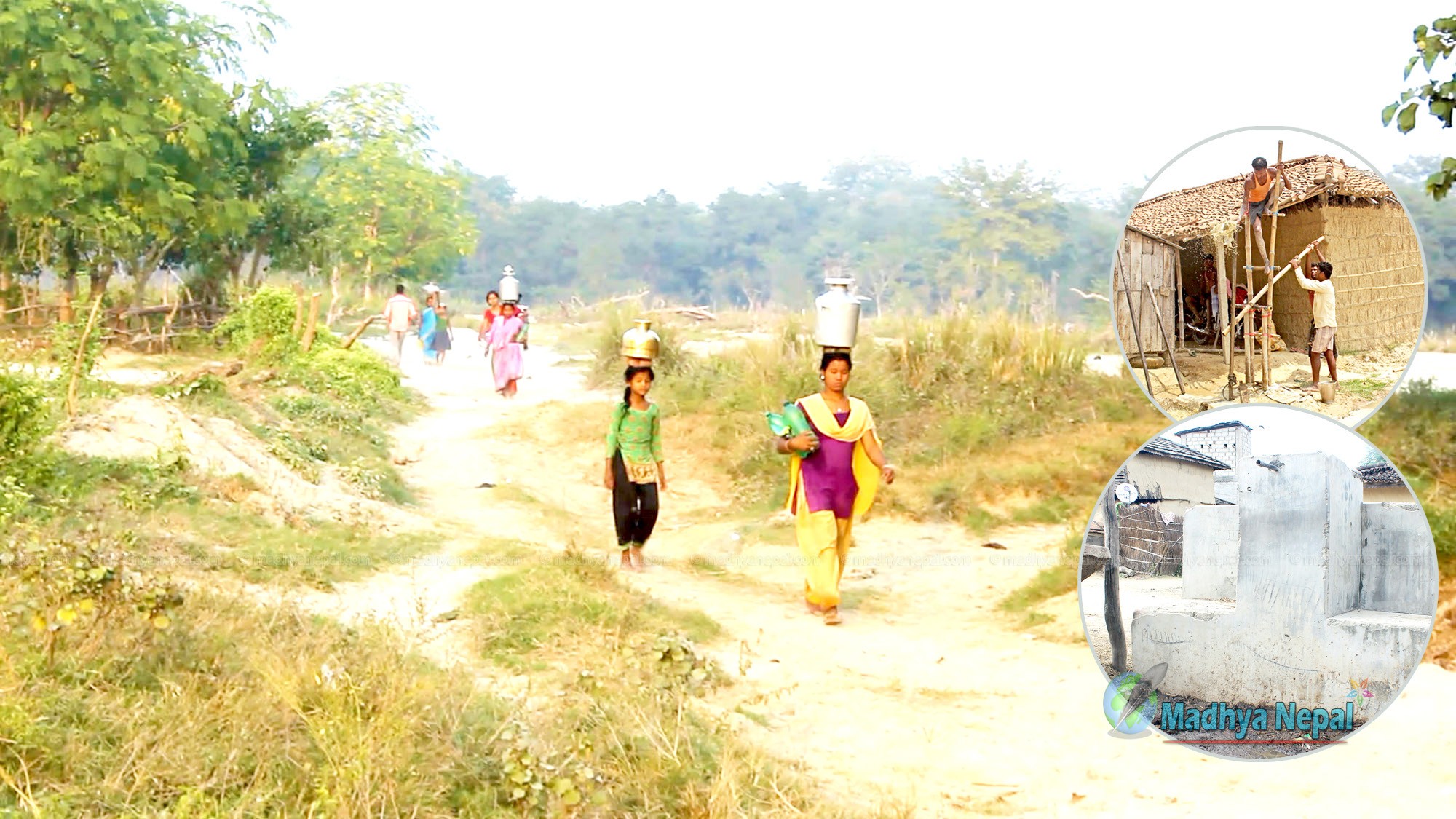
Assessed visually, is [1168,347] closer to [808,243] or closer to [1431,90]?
[1431,90]

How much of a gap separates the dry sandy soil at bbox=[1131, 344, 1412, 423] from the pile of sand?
6021 millimetres

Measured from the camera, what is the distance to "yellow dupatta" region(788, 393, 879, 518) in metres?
7.34

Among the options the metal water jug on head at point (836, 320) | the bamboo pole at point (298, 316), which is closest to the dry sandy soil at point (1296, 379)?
the metal water jug on head at point (836, 320)

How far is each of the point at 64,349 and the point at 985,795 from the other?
753 centimetres

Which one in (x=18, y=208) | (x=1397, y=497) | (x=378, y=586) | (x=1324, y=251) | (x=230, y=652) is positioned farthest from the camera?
(x=18, y=208)

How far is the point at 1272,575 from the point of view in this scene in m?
3.66

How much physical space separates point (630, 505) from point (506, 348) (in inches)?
370

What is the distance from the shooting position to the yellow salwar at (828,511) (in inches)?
289

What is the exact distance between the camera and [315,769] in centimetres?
430

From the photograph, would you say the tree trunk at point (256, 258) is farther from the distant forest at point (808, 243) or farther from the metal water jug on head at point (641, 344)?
the distant forest at point (808, 243)

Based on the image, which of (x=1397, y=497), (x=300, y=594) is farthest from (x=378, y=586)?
(x=1397, y=497)

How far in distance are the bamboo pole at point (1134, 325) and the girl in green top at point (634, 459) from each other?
435cm

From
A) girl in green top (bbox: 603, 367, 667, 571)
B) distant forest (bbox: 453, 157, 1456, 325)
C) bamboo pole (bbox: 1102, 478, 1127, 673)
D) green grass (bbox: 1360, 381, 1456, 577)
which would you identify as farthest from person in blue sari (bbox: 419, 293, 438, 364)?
distant forest (bbox: 453, 157, 1456, 325)

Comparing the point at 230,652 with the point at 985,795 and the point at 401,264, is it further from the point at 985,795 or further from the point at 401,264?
the point at 401,264
